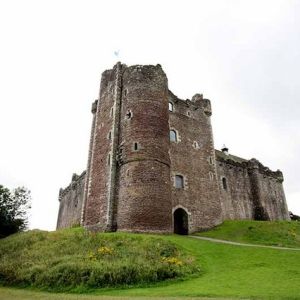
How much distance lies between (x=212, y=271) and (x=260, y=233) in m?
13.0

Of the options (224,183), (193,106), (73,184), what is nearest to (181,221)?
(224,183)

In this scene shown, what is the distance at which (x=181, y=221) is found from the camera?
3241cm

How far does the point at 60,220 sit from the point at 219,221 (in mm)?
29362

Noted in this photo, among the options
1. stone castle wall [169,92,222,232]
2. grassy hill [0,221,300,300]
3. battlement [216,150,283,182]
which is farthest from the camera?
battlement [216,150,283,182]

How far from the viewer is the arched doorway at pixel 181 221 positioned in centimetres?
3180

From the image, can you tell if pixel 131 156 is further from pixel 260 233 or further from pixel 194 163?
pixel 260 233

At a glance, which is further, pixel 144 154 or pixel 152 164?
pixel 144 154

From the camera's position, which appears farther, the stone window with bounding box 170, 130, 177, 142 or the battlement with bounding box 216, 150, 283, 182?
the battlement with bounding box 216, 150, 283, 182

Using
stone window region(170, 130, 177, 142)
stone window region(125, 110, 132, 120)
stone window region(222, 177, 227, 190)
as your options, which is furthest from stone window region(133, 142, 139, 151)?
stone window region(222, 177, 227, 190)

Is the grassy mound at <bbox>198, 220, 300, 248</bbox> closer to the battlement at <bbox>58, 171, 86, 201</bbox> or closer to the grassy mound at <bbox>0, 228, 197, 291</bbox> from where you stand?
the grassy mound at <bbox>0, 228, 197, 291</bbox>

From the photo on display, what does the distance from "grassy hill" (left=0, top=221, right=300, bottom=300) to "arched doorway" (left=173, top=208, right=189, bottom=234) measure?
7921 mm

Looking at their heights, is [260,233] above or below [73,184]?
below

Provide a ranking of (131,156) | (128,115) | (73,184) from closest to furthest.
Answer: (131,156) → (128,115) → (73,184)

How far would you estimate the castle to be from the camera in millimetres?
27150
